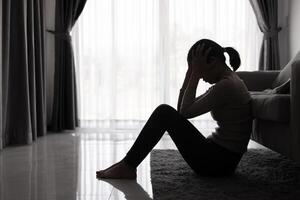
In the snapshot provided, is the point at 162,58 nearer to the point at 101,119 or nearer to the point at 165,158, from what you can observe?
the point at 101,119

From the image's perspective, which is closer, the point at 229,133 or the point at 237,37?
the point at 229,133

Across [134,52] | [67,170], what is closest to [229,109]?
[67,170]

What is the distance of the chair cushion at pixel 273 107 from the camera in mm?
1911

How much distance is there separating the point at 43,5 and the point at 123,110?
5.05 feet

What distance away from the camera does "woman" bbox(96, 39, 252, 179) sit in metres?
1.91

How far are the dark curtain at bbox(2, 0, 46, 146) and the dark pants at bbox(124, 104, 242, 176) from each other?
66.8 inches

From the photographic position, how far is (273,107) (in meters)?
1.99

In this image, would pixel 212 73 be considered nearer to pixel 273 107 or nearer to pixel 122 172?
pixel 273 107

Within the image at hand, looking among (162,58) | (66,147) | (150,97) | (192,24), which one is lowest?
(66,147)

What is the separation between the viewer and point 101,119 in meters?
4.38

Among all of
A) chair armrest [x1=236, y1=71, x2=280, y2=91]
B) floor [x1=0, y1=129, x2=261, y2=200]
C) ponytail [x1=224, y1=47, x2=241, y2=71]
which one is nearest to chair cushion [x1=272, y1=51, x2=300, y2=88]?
chair armrest [x1=236, y1=71, x2=280, y2=91]

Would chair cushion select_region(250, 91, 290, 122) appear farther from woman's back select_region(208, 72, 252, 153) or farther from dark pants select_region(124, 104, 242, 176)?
dark pants select_region(124, 104, 242, 176)

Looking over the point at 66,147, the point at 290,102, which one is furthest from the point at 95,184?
the point at 66,147

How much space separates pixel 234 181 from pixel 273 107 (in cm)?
44
